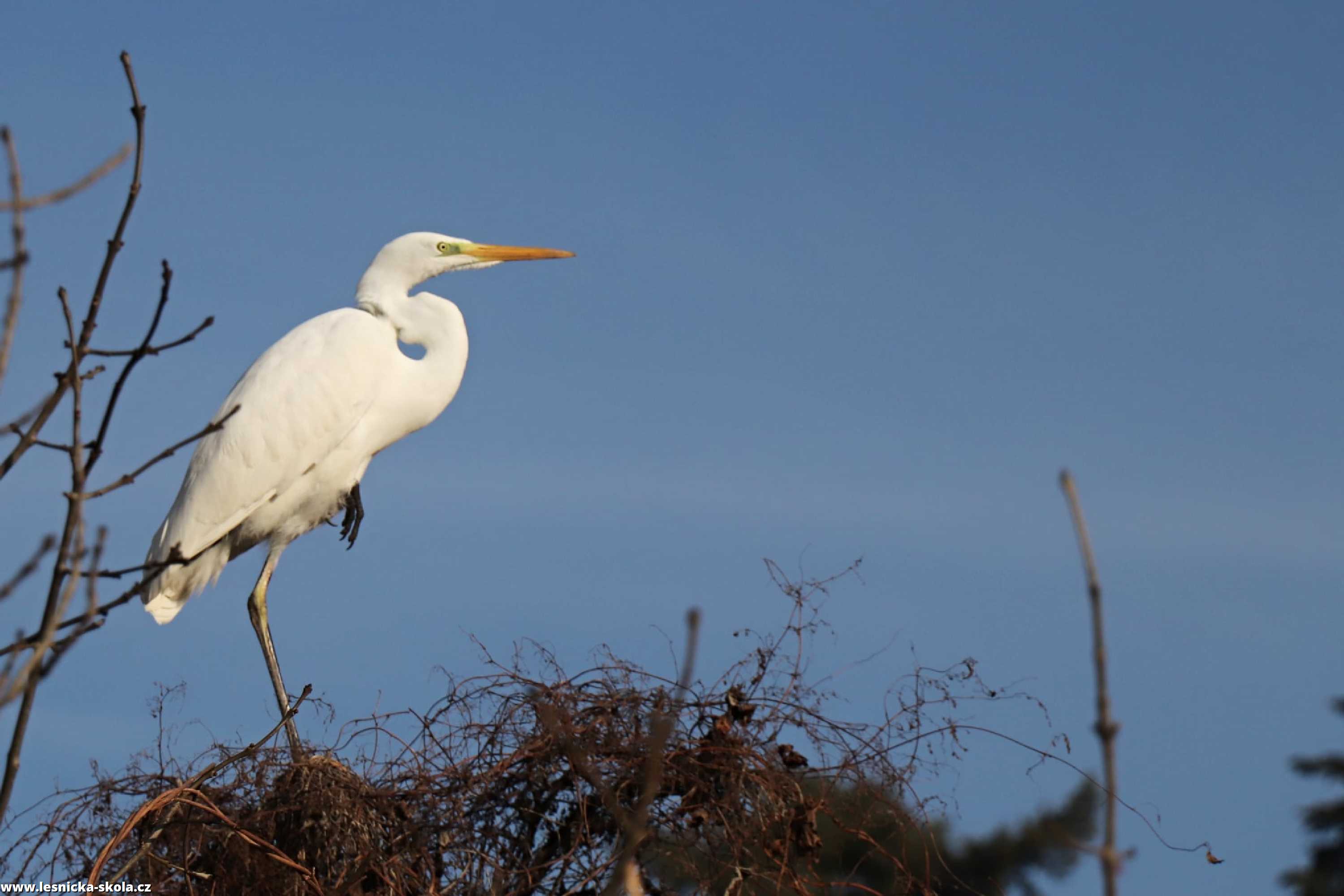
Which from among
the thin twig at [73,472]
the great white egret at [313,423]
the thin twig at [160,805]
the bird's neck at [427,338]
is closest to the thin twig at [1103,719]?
the thin twig at [73,472]

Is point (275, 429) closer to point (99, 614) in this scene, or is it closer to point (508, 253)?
point (508, 253)

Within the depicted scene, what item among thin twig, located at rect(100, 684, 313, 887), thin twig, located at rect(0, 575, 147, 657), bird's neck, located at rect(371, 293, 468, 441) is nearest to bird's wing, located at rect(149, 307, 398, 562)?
bird's neck, located at rect(371, 293, 468, 441)

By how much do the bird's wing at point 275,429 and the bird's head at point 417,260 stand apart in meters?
0.49

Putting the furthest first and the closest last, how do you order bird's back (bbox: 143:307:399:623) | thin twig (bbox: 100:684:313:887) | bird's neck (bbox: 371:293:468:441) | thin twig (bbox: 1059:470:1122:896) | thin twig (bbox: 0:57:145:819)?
bird's neck (bbox: 371:293:468:441), bird's back (bbox: 143:307:399:623), thin twig (bbox: 100:684:313:887), thin twig (bbox: 0:57:145:819), thin twig (bbox: 1059:470:1122:896)

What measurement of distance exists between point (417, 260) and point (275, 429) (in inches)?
52.0

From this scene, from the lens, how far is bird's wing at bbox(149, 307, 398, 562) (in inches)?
278

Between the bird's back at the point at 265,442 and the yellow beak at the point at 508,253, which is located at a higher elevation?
the yellow beak at the point at 508,253

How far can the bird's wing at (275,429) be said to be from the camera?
23.2 feet

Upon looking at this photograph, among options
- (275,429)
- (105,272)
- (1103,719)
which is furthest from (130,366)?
(275,429)

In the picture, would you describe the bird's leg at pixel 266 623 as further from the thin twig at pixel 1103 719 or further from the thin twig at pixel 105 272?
the thin twig at pixel 1103 719

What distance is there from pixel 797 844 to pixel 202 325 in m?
2.95

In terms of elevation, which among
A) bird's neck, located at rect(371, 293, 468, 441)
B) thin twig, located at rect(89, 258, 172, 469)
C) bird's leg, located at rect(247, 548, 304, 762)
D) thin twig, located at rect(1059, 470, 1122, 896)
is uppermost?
bird's neck, located at rect(371, 293, 468, 441)

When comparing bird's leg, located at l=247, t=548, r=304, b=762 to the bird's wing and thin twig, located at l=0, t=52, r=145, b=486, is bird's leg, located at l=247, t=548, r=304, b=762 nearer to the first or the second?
the bird's wing

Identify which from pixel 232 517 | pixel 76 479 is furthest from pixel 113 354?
pixel 232 517
